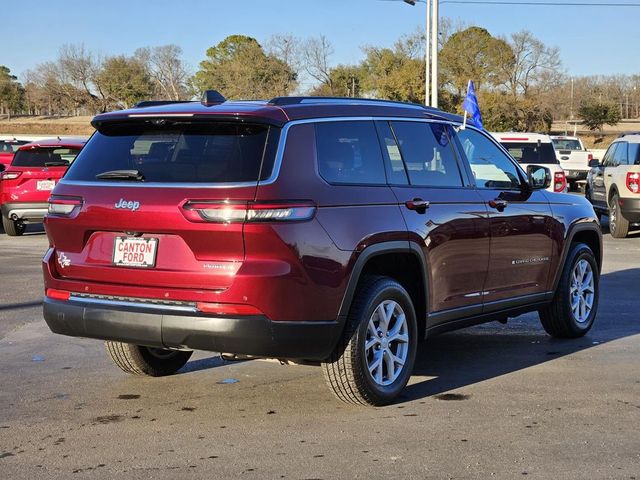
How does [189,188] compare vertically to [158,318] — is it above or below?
above

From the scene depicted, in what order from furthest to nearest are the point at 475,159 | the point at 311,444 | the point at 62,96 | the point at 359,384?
the point at 62,96 → the point at 475,159 → the point at 359,384 → the point at 311,444

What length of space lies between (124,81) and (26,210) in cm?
6863

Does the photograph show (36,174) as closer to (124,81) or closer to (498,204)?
(498,204)

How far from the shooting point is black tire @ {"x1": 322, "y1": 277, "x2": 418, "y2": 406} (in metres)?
5.41

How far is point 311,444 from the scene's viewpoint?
16.1 feet

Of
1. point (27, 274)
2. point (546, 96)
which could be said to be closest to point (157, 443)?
point (27, 274)

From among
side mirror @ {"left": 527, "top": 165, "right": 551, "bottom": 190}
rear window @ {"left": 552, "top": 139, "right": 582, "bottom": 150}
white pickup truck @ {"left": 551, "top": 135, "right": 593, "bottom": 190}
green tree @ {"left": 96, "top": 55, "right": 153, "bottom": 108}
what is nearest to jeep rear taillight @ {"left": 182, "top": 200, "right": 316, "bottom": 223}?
side mirror @ {"left": 527, "top": 165, "right": 551, "bottom": 190}

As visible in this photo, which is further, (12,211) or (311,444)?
(12,211)

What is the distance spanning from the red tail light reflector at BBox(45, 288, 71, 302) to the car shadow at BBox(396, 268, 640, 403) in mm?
2087

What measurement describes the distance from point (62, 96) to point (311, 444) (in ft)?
282

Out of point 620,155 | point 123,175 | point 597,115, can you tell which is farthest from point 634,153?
point 597,115

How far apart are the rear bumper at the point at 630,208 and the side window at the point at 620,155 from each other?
0.81 metres

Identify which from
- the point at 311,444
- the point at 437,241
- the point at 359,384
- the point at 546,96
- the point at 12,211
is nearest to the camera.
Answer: the point at 311,444

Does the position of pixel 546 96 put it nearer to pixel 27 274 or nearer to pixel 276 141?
pixel 27 274
